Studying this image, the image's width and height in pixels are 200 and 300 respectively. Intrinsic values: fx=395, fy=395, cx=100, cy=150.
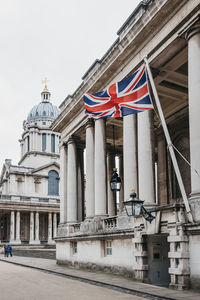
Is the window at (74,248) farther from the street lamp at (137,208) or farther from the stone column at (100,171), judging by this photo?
the street lamp at (137,208)

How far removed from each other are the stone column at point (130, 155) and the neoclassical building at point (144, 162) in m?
0.05

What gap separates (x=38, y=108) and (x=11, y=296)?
84.2 m

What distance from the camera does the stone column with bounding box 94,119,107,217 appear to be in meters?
24.2

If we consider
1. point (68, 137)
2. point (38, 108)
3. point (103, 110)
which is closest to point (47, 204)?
point (38, 108)

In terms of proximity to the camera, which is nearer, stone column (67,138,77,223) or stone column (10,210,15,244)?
stone column (67,138,77,223)

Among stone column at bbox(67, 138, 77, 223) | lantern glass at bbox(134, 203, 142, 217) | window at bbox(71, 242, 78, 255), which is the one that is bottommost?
window at bbox(71, 242, 78, 255)

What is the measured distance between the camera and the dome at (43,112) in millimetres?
94500

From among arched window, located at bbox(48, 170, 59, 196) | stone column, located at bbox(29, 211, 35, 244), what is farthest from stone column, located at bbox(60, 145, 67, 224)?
arched window, located at bbox(48, 170, 59, 196)

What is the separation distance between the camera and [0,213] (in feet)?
243

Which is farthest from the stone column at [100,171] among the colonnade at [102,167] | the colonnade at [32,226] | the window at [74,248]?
the colonnade at [32,226]

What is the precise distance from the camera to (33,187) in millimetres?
80875

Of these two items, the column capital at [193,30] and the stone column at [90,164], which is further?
the stone column at [90,164]

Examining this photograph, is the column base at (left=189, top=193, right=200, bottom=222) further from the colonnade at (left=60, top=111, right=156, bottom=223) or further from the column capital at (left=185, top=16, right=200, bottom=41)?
the column capital at (left=185, top=16, right=200, bottom=41)

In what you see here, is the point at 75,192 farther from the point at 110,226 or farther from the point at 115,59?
the point at 115,59
